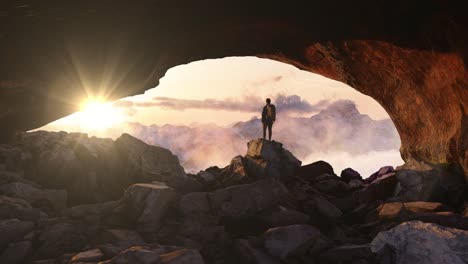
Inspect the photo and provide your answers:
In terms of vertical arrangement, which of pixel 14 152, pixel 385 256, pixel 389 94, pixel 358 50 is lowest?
pixel 385 256

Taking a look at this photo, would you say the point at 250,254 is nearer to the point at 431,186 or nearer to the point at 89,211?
the point at 89,211

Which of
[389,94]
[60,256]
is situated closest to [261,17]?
[389,94]

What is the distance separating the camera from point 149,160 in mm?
16375

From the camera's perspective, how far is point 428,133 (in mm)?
15820

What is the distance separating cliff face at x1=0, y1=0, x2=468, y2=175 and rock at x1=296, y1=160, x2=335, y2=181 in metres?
4.15

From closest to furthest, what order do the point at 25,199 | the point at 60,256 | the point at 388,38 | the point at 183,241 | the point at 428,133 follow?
the point at 60,256 < the point at 183,241 < the point at 25,199 < the point at 388,38 < the point at 428,133

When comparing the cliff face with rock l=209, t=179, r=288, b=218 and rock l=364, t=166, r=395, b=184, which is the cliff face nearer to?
rock l=364, t=166, r=395, b=184

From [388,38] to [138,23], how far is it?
9604 mm

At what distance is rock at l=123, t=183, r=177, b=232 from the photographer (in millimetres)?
10641

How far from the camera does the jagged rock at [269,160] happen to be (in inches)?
605

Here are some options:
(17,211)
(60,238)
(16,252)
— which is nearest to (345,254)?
(60,238)

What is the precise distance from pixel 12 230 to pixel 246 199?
659 cm

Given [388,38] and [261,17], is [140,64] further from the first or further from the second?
[388,38]

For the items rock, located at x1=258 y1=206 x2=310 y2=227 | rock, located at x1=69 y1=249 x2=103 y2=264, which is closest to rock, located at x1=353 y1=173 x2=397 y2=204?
rock, located at x1=258 y1=206 x2=310 y2=227
